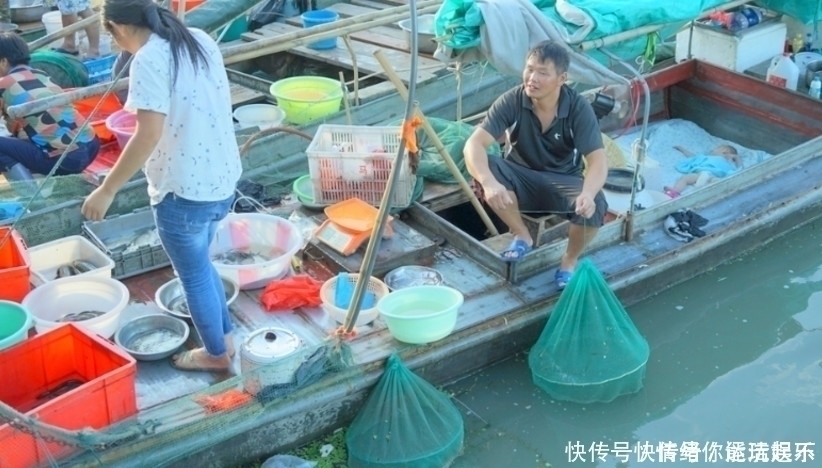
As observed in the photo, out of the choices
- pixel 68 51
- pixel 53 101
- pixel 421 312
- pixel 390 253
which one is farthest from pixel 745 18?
pixel 68 51

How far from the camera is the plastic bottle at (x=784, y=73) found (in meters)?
7.41

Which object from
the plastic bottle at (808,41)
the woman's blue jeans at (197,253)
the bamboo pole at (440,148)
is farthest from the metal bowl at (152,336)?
the plastic bottle at (808,41)

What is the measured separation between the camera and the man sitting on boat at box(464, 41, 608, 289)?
16.5 ft

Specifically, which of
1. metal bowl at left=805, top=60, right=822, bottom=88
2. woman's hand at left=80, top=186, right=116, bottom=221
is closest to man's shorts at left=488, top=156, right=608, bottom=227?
woman's hand at left=80, top=186, right=116, bottom=221

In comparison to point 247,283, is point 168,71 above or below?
above

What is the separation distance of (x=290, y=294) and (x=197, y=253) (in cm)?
98

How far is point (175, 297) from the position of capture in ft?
16.5

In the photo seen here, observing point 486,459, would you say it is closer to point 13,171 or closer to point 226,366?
point 226,366

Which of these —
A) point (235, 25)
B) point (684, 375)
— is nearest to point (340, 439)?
point (684, 375)

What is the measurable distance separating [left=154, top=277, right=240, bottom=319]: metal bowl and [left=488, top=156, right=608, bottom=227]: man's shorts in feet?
5.04

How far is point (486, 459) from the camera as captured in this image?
15.0 feet

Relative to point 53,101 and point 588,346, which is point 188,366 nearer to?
point 53,101

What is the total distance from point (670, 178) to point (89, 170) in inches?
154

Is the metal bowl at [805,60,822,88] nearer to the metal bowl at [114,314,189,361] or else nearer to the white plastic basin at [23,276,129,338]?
the metal bowl at [114,314,189,361]
